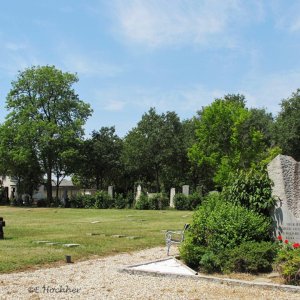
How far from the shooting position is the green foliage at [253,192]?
1209 cm

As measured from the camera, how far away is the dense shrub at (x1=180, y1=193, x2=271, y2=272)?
429 inches

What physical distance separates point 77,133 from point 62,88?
5.67 m

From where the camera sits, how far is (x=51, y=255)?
41.8 feet

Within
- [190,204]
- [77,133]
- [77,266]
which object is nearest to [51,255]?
[77,266]

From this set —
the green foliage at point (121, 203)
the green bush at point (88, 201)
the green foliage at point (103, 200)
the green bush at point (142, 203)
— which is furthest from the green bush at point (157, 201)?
the green bush at point (88, 201)

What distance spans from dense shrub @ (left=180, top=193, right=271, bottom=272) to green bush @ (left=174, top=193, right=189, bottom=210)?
31.8 meters

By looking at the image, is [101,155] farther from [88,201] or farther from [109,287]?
[109,287]

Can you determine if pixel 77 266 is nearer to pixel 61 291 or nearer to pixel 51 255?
pixel 51 255

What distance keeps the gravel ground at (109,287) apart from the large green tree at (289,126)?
137ft

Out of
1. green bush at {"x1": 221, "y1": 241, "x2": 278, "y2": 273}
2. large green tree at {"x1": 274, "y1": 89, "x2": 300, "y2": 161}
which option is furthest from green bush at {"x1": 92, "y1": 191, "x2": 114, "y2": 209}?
green bush at {"x1": 221, "y1": 241, "x2": 278, "y2": 273}

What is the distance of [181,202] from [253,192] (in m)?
31.8

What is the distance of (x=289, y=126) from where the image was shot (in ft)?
163

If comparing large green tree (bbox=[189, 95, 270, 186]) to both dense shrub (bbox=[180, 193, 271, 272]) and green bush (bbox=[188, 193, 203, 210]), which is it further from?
dense shrub (bbox=[180, 193, 271, 272])

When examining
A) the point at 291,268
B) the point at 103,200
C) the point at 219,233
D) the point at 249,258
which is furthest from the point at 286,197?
the point at 103,200
